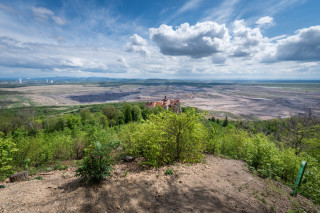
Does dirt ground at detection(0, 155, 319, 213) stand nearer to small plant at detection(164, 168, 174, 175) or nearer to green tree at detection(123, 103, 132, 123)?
small plant at detection(164, 168, 174, 175)

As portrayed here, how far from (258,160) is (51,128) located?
47181 mm

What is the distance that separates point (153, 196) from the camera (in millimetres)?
6523

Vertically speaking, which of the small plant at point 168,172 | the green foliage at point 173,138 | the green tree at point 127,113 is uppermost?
the green foliage at point 173,138

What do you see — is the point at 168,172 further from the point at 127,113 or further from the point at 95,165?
the point at 127,113

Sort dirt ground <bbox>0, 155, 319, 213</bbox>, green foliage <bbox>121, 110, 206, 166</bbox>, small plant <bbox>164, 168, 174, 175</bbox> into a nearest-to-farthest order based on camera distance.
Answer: dirt ground <bbox>0, 155, 319, 213</bbox>, small plant <bbox>164, 168, 174, 175</bbox>, green foliage <bbox>121, 110, 206, 166</bbox>

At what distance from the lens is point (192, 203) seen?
6.09 meters

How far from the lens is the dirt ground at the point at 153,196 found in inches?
226

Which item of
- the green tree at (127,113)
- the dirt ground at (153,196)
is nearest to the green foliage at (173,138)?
the dirt ground at (153,196)

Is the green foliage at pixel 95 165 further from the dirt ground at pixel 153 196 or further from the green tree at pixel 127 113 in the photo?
the green tree at pixel 127 113

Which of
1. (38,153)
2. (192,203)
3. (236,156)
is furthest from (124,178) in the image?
(236,156)

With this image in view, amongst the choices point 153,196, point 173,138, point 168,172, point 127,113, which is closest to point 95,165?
point 153,196

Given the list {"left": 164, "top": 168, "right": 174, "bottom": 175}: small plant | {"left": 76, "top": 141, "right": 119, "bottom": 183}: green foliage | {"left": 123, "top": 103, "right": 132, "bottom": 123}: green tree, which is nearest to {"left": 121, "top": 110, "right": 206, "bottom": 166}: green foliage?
{"left": 164, "top": 168, "right": 174, "bottom": 175}: small plant

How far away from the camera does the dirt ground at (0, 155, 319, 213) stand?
18.9 ft

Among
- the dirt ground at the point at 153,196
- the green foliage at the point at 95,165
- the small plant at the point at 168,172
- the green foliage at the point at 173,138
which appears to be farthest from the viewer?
the green foliage at the point at 173,138
